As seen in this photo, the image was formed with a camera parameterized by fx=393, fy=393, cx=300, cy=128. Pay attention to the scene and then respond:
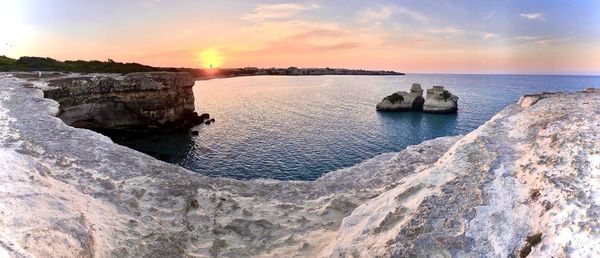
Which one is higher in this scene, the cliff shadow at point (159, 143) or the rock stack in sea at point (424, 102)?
the rock stack in sea at point (424, 102)

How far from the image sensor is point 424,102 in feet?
295

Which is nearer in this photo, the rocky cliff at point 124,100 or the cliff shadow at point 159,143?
the cliff shadow at point 159,143

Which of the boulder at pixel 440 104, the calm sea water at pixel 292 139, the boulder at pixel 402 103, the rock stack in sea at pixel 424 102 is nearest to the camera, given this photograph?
the calm sea water at pixel 292 139

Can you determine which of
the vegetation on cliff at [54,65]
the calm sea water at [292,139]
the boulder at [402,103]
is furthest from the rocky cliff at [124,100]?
the boulder at [402,103]

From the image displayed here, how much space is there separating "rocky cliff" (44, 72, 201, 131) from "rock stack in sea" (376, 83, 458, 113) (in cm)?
4322

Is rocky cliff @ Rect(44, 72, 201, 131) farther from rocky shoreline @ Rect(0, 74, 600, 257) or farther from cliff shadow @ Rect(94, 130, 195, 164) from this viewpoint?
rocky shoreline @ Rect(0, 74, 600, 257)

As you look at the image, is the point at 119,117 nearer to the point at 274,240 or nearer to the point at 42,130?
the point at 42,130

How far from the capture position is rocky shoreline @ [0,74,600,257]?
9969mm

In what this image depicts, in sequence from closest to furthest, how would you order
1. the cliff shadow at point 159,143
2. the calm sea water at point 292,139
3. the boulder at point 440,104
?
1. the calm sea water at point 292,139
2. the cliff shadow at point 159,143
3. the boulder at point 440,104

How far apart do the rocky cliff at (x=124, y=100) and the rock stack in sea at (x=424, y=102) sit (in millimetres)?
43216

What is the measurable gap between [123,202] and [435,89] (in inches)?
3173

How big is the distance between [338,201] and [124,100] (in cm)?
4851

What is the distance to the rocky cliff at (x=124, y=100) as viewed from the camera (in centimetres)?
4994

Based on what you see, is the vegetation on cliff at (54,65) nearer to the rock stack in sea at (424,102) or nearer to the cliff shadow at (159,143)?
the cliff shadow at (159,143)
